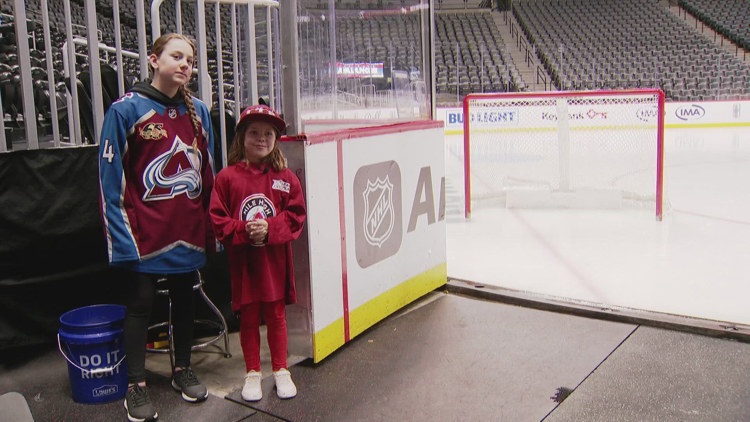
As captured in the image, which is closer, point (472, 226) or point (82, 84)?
point (82, 84)

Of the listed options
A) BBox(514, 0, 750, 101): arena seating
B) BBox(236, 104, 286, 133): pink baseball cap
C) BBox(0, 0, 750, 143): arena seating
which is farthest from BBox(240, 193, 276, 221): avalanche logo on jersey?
BBox(514, 0, 750, 101): arena seating

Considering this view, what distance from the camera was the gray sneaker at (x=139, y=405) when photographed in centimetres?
219

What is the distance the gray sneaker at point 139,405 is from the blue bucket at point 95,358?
0.48 feet

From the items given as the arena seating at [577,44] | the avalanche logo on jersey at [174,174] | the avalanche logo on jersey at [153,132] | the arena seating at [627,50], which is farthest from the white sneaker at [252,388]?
the arena seating at [627,50]

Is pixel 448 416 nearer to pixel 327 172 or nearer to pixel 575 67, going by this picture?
pixel 327 172

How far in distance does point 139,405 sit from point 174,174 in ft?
2.43

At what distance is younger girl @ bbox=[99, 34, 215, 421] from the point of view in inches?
86.1

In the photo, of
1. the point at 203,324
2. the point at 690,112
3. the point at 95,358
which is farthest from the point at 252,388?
the point at 690,112

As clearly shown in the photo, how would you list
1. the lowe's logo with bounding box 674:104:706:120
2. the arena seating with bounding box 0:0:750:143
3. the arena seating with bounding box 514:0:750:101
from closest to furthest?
the lowe's logo with bounding box 674:104:706:120 → the arena seating with bounding box 0:0:750:143 → the arena seating with bounding box 514:0:750:101

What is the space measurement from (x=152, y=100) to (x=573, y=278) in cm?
267

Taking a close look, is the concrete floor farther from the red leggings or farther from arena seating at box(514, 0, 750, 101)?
arena seating at box(514, 0, 750, 101)

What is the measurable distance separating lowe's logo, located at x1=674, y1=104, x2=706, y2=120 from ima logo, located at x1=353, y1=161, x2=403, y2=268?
980 centimetres

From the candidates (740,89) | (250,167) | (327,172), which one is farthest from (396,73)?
(740,89)

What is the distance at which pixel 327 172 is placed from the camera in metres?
2.75
